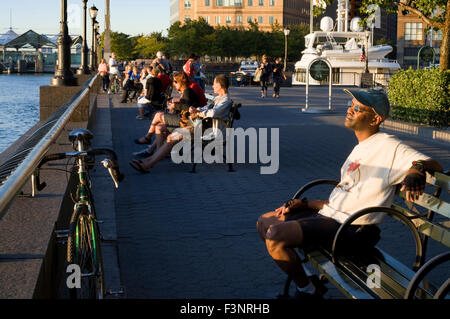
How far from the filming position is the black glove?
14.1 ft

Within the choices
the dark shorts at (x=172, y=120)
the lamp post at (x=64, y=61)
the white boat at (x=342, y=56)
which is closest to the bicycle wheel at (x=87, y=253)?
the dark shorts at (x=172, y=120)

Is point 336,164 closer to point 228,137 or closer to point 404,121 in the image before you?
point 228,137

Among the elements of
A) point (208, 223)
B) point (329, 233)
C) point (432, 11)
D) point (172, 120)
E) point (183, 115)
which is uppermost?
point (432, 11)

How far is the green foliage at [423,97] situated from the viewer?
55.7 feet

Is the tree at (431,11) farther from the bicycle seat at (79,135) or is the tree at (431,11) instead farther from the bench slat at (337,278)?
the bicycle seat at (79,135)

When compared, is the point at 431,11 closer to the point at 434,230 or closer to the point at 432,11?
the point at 432,11

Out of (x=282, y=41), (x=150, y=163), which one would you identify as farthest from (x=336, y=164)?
(x=282, y=41)

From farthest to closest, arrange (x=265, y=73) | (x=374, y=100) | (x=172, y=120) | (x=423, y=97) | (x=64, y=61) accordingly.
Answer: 1. (x=265, y=73)
2. (x=423, y=97)
3. (x=64, y=61)
4. (x=172, y=120)
5. (x=374, y=100)

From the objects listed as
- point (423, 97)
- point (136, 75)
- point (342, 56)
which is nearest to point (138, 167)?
point (423, 97)

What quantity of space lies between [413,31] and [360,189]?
10968cm

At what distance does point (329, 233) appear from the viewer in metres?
4.61

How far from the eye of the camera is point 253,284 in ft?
18.1

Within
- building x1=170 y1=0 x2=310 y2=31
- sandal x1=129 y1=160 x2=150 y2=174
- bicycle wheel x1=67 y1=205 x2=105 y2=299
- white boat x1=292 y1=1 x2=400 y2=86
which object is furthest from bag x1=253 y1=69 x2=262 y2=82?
building x1=170 y1=0 x2=310 y2=31

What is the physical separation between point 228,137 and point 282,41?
105850mm
